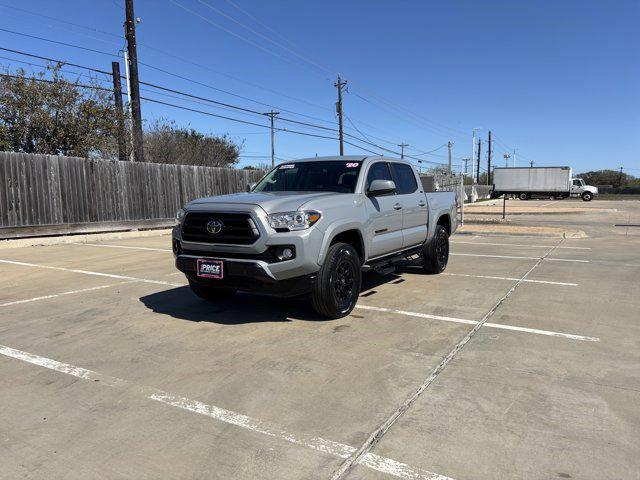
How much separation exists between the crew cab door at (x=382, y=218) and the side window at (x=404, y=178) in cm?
→ 24

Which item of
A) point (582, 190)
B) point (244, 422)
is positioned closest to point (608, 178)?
point (582, 190)

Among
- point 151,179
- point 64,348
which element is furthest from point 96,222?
point 64,348

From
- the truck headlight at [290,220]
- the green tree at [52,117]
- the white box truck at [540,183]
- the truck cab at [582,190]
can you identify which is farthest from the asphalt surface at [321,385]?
the truck cab at [582,190]

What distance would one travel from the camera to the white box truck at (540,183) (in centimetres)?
5301

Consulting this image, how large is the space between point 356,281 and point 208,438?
310 centimetres

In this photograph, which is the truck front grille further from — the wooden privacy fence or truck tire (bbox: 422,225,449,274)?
the wooden privacy fence

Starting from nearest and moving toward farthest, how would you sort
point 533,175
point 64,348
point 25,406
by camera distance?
1. point 25,406
2. point 64,348
3. point 533,175

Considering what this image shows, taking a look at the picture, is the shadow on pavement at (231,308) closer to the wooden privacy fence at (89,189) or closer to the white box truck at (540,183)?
Answer: the wooden privacy fence at (89,189)

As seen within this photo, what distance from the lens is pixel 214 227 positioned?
5.34 m

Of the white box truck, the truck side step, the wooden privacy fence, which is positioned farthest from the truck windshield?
the white box truck

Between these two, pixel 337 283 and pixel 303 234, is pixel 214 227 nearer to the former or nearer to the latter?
pixel 303 234

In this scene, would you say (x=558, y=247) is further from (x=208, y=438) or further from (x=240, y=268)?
(x=208, y=438)

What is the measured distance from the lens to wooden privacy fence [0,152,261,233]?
13234mm

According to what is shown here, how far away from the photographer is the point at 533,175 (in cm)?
5434
